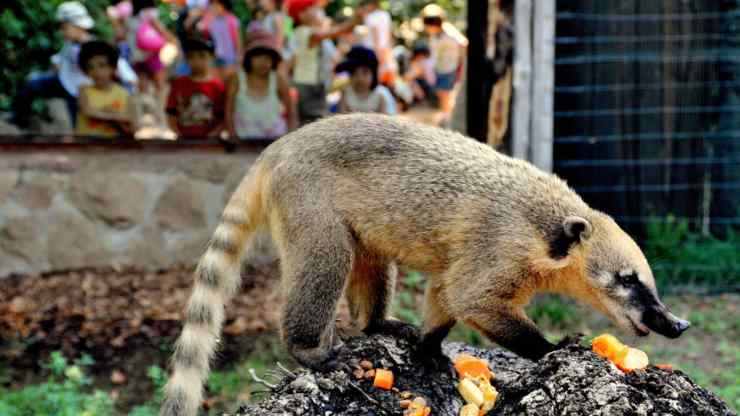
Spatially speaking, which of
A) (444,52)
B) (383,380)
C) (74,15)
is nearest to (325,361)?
(383,380)

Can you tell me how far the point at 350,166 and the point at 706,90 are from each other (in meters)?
4.15

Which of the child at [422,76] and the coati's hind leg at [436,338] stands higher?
the child at [422,76]

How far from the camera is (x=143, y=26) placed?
9.71 metres

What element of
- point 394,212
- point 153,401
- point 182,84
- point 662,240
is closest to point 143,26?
point 182,84

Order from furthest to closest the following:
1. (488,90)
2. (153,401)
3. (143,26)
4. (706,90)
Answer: (143,26) < (706,90) < (488,90) < (153,401)

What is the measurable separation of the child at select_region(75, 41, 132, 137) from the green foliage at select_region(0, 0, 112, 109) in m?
0.94

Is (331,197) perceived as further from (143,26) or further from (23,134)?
(143,26)

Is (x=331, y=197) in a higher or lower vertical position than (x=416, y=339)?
higher

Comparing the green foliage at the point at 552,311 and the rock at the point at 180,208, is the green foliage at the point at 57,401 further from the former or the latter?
the green foliage at the point at 552,311

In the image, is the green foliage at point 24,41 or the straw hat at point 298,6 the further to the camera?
the straw hat at point 298,6

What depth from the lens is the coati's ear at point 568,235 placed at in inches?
145

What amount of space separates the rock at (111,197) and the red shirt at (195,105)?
0.69 metres

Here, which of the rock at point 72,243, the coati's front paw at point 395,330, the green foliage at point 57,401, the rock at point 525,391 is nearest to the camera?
the rock at point 525,391

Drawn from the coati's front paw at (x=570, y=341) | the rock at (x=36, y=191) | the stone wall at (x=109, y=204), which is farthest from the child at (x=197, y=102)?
the coati's front paw at (x=570, y=341)
